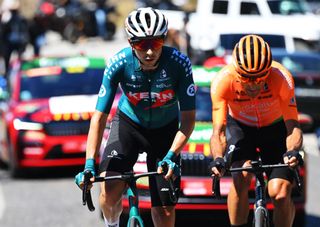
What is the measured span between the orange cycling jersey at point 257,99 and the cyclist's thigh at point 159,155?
0.38 meters

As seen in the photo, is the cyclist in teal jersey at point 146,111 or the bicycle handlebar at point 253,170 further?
the bicycle handlebar at point 253,170

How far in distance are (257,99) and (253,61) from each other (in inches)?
22.4

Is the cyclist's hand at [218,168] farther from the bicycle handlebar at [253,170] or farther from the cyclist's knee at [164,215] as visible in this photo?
the cyclist's knee at [164,215]

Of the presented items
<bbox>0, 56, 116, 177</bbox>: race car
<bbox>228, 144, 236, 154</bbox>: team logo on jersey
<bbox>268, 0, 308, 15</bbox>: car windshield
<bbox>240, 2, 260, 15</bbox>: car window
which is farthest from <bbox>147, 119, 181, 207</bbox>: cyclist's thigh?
<bbox>268, 0, 308, 15</bbox>: car windshield

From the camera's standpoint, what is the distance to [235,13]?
2547 cm

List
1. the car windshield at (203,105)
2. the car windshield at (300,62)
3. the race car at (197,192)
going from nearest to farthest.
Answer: the race car at (197,192)
the car windshield at (203,105)
the car windshield at (300,62)

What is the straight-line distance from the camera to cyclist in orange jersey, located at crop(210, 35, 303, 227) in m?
8.11

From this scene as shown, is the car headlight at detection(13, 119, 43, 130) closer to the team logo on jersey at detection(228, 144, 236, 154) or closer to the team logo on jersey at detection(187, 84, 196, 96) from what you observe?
the team logo on jersey at detection(228, 144, 236, 154)

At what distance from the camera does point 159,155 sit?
320 inches

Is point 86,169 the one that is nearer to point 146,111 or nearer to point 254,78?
point 146,111

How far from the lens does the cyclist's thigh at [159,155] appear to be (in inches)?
314

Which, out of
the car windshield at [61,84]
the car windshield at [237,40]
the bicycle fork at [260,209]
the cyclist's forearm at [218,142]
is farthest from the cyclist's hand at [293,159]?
the car windshield at [237,40]

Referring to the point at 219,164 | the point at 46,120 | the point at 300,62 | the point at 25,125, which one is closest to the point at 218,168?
the point at 219,164

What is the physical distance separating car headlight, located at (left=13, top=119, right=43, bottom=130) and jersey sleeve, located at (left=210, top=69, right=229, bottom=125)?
660 centimetres
